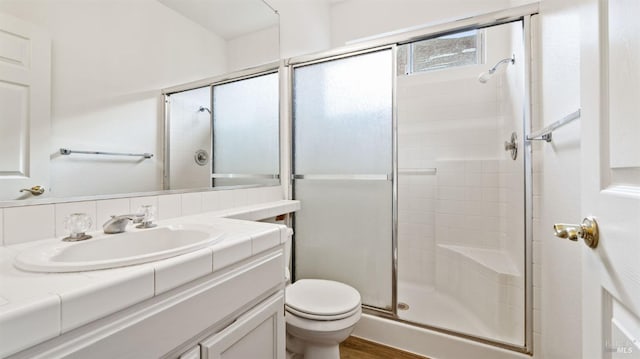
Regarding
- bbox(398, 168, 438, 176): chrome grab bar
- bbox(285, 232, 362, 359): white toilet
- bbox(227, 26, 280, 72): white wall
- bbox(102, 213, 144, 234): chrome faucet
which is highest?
bbox(227, 26, 280, 72): white wall

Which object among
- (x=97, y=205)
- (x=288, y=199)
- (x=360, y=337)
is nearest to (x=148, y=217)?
(x=97, y=205)

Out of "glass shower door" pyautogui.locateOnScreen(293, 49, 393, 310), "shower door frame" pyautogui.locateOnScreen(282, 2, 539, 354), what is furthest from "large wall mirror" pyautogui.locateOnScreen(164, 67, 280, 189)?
"shower door frame" pyautogui.locateOnScreen(282, 2, 539, 354)

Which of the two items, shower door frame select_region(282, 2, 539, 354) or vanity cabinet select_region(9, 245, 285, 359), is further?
shower door frame select_region(282, 2, 539, 354)

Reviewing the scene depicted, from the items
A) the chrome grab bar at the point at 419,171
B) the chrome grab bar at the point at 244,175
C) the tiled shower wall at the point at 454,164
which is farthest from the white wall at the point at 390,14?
the chrome grab bar at the point at 244,175

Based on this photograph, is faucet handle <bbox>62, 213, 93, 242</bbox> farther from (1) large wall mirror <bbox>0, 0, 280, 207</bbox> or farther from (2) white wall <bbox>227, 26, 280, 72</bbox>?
(2) white wall <bbox>227, 26, 280, 72</bbox>

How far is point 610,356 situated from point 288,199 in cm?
165

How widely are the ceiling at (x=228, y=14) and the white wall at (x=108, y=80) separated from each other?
0.08m

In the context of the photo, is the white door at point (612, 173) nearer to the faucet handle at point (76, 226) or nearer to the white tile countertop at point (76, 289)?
the white tile countertop at point (76, 289)

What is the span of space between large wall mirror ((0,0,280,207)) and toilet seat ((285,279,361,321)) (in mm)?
778

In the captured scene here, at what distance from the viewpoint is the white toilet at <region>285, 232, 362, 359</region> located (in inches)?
48.1

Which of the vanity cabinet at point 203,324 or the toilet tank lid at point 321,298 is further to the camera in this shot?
the toilet tank lid at point 321,298

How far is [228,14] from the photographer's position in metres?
1.57

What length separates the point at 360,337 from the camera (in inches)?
66.1

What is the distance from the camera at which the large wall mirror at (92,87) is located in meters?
0.82
